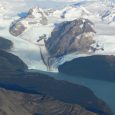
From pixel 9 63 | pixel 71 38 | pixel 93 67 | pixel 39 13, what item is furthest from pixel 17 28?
pixel 9 63

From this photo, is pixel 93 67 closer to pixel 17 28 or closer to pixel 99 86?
pixel 99 86

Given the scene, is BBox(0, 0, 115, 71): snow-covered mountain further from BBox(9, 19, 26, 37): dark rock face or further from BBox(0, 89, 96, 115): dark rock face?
BBox(0, 89, 96, 115): dark rock face

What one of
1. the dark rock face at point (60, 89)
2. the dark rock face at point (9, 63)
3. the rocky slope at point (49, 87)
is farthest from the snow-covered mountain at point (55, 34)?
the dark rock face at point (60, 89)

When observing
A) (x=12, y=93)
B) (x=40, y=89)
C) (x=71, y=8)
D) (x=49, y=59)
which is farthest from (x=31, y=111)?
(x=71, y=8)

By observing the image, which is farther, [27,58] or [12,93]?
[27,58]

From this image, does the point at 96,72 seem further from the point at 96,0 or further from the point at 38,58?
the point at 96,0
